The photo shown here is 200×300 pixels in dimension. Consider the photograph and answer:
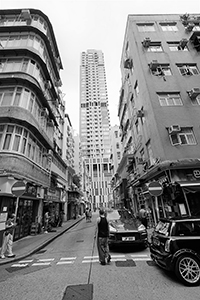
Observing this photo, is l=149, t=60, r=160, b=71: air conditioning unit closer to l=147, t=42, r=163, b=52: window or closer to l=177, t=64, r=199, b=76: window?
l=177, t=64, r=199, b=76: window

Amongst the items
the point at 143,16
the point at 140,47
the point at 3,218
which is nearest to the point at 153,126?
the point at 140,47

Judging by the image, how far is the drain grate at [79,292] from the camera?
3510 mm

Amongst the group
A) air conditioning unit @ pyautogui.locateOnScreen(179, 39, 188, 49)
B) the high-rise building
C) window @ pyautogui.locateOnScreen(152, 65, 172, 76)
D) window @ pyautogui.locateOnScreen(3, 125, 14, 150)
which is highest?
the high-rise building

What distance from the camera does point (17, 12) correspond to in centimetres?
1653

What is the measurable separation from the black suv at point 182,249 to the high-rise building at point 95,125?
318 ft

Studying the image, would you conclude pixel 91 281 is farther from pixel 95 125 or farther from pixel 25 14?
pixel 95 125

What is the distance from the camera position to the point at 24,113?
38.7ft

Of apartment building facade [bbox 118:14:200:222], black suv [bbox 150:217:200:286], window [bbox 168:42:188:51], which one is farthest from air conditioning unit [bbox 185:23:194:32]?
black suv [bbox 150:217:200:286]

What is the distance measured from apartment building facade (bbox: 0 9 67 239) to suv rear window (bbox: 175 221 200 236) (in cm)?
920

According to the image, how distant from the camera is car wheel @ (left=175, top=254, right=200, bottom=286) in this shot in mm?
3957

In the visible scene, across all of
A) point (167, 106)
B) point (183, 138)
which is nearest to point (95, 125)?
point (167, 106)

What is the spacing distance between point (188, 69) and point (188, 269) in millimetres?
18846

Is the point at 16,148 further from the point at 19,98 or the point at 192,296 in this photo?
the point at 192,296

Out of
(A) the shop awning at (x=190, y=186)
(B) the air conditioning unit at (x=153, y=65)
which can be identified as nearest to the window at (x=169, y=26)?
(B) the air conditioning unit at (x=153, y=65)
